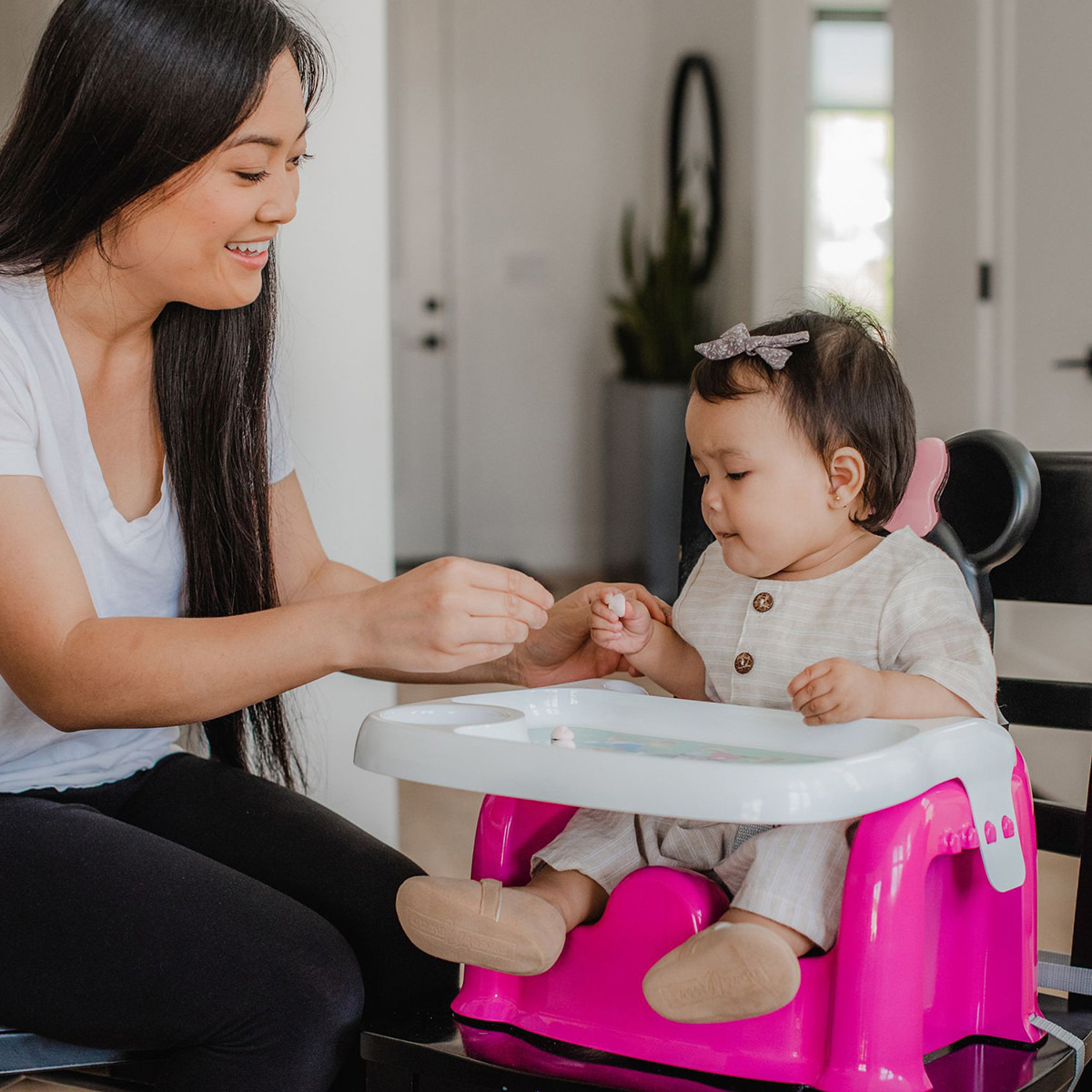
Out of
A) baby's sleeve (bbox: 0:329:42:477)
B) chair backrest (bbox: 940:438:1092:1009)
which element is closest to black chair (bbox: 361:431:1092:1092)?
chair backrest (bbox: 940:438:1092:1009)

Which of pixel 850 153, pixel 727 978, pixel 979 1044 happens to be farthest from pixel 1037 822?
pixel 850 153

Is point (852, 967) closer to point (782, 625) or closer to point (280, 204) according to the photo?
point (782, 625)

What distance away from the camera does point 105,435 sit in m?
1.16

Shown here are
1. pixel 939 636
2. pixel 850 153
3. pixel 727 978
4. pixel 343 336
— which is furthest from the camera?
pixel 850 153

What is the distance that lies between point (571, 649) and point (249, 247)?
0.46 metres

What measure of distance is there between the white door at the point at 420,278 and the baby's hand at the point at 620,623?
13.0 ft

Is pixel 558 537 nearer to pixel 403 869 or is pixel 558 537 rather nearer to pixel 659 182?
pixel 659 182

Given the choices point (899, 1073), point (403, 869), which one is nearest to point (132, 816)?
point (403, 869)

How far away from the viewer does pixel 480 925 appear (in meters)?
0.82

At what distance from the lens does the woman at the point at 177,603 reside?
893 mm

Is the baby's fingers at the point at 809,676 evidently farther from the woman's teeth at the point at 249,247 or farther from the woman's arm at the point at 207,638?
the woman's teeth at the point at 249,247

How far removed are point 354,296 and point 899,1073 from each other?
1.20 meters

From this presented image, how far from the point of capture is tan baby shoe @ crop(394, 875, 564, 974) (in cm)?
81

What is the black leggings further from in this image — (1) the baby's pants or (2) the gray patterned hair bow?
(2) the gray patterned hair bow
